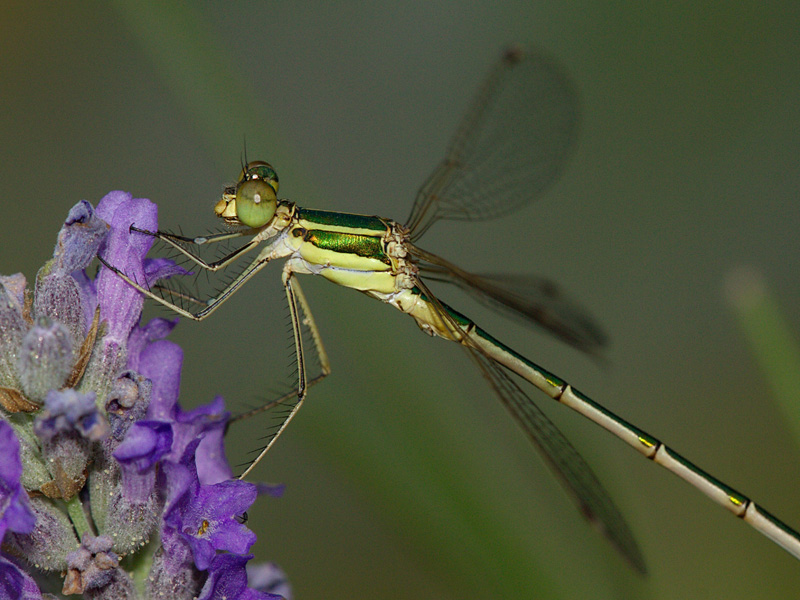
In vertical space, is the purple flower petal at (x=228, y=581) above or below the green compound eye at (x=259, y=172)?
below

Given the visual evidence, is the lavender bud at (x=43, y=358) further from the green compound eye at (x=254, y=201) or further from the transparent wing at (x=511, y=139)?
the transparent wing at (x=511, y=139)

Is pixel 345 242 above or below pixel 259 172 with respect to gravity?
above

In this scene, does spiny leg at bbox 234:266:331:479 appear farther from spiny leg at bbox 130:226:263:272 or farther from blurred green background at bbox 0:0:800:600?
blurred green background at bbox 0:0:800:600

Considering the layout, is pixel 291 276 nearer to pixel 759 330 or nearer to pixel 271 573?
pixel 271 573

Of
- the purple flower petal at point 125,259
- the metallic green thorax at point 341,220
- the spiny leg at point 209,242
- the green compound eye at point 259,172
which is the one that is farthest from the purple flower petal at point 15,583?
the metallic green thorax at point 341,220

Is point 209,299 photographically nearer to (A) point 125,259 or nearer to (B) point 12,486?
(A) point 125,259

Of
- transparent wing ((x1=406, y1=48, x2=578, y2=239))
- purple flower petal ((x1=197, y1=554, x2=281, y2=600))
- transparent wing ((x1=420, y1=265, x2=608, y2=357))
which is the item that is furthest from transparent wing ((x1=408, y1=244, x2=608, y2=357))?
purple flower petal ((x1=197, y1=554, x2=281, y2=600))

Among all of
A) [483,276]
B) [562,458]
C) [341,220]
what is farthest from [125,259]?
[483,276]
